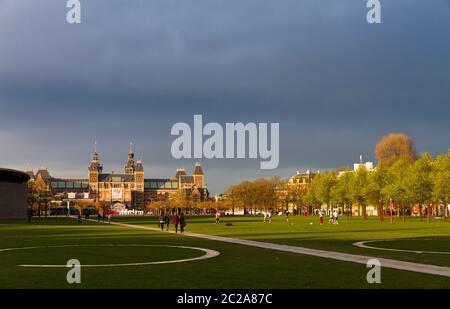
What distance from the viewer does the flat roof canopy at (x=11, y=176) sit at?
111 m

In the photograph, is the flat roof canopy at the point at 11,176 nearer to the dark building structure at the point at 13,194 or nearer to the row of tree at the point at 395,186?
the dark building structure at the point at 13,194

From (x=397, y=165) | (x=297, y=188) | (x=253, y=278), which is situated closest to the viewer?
(x=253, y=278)

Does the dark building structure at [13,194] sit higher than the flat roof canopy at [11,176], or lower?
lower

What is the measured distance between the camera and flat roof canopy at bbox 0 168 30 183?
111 meters

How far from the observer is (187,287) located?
55.0 ft

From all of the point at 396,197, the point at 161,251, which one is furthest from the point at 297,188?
the point at 161,251

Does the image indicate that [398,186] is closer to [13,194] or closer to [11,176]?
[11,176]

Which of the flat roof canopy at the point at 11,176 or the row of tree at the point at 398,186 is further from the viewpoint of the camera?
the flat roof canopy at the point at 11,176

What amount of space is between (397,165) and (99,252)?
3450 inches

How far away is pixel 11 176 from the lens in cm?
11369

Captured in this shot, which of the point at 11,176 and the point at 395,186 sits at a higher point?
the point at 11,176

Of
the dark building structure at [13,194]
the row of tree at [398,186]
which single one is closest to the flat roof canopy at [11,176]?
the dark building structure at [13,194]

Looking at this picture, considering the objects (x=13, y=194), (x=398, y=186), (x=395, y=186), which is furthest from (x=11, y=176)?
(x=398, y=186)
